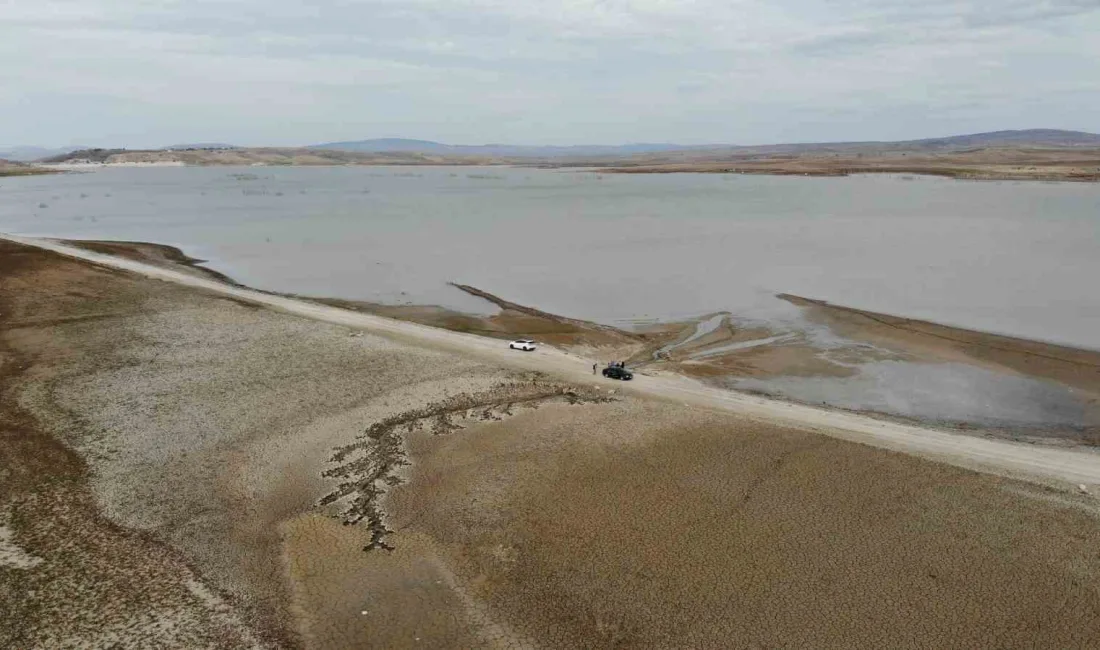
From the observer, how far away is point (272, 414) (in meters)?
25.8

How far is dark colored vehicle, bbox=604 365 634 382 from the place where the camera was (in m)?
29.6

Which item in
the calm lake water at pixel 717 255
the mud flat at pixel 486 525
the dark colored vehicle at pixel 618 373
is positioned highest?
the calm lake water at pixel 717 255

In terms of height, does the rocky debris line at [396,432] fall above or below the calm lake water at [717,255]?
below

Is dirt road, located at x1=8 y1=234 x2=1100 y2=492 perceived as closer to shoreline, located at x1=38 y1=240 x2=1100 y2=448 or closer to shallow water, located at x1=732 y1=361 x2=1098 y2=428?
shoreline, located at x1=38 y1=240 x2=1100 y2=448

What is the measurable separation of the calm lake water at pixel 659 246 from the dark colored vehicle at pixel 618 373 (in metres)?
12.8

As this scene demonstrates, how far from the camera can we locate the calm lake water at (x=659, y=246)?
45.6 meters

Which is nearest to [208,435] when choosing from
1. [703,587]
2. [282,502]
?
[282,502]

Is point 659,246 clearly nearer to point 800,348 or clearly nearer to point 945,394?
point 800,348

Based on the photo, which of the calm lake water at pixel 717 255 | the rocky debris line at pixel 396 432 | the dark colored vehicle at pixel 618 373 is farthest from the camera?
the calm lake water at pixel 717 255

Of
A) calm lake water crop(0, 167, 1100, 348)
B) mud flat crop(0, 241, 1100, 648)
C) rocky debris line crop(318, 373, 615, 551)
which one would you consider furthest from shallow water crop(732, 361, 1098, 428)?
calm lake water crop(0, 167, 1100, 348)

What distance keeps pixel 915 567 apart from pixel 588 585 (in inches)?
311

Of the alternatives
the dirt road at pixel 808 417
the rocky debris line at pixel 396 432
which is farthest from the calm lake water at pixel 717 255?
the rocky debris line at pixel 396 432

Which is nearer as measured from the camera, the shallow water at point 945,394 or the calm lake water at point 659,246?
the shallow water at point 945,394

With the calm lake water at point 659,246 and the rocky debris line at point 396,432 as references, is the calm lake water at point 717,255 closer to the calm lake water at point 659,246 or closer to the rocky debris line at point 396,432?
the calm lake water at point 659,246
